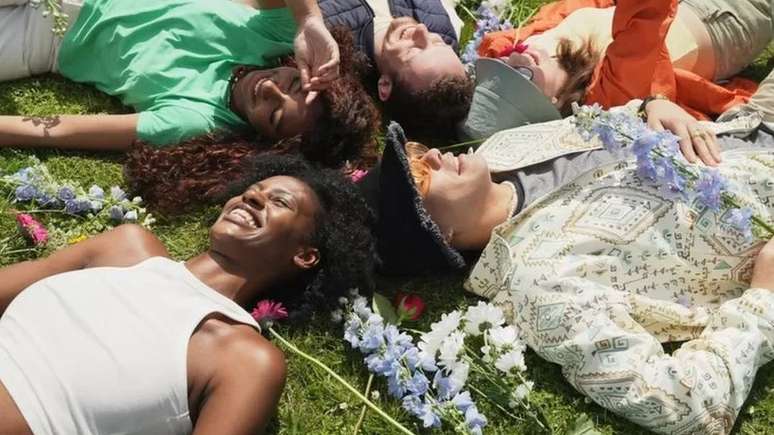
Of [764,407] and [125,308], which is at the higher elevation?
[125,308]

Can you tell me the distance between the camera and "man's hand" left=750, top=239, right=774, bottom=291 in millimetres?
3648

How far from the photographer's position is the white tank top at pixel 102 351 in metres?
2.99

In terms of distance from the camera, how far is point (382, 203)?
3.76 metres

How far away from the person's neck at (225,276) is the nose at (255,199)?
24 centimetres

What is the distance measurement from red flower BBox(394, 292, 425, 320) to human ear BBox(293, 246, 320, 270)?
457mm

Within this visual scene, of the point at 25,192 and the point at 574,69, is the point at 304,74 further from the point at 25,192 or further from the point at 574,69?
the point at 574,69

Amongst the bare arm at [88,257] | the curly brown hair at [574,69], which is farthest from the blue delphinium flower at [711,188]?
→ the bare arm at [88,257]

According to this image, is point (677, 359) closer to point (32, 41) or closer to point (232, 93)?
point (232, 93)

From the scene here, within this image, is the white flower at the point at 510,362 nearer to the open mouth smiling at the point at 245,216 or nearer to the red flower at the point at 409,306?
the red flower at the point at 409,306

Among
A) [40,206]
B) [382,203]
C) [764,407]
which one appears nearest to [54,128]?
[40,206]

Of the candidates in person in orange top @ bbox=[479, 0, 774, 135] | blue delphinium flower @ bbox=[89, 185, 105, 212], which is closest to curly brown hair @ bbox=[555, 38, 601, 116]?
person in orange top @ bbox=[479, 0, 774, 135]

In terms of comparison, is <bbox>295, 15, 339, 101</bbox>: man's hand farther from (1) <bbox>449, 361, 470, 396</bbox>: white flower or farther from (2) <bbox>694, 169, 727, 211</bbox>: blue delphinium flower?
(2) <bbox>694, 169, 727, 211</bbox>: blue delphinium flower

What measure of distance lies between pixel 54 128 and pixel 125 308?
4.70 ft

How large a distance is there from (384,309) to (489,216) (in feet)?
2.05
